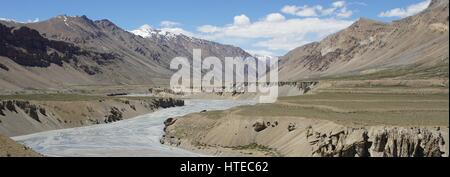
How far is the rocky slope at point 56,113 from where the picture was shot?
324ft

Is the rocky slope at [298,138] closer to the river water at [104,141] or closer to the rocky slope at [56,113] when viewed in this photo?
the river water at [104,141]

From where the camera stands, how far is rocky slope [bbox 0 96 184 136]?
9875 cm

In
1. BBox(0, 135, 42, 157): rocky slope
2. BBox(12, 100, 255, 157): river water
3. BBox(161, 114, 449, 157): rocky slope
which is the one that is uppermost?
BBox(0, 135, 42, 157): rocky slope

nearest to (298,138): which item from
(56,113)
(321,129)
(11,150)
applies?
(321,129)

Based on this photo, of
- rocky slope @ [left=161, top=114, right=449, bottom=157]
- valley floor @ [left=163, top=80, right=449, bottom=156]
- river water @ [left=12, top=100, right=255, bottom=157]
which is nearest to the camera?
rocky slope @ [left=161, top=114, right=449, bottom=157]

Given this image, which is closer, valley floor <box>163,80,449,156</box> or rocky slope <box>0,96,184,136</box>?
valley floor <box>163,80,449,156</box>

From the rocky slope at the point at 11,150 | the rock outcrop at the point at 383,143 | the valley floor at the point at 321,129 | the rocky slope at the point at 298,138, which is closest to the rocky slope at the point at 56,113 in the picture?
the valley floor at the point at 321,129

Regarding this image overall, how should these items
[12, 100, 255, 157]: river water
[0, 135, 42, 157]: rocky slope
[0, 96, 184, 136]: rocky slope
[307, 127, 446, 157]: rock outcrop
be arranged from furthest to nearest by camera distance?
1. [0, 96, 184, 136]: rocky slope
2. [12, 100, 255, 157]: river water
3. [307, 127, 446, 157]: rock outcrop
4. [0, 135, 42, 157]: rocky slope

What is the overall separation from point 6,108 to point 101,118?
23450 millimetres

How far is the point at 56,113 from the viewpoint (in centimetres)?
11344

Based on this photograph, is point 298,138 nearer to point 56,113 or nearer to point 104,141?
point 104,141

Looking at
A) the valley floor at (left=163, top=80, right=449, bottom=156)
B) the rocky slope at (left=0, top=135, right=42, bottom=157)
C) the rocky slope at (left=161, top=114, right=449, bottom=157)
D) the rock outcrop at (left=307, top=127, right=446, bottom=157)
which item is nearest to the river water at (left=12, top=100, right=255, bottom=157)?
the rocky slope at (left=161, top=114, right=449, bottom=157)

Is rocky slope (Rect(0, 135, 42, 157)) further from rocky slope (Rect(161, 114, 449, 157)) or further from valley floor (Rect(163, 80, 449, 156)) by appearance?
valley floor (Rect(163, 80, 449, 156))
